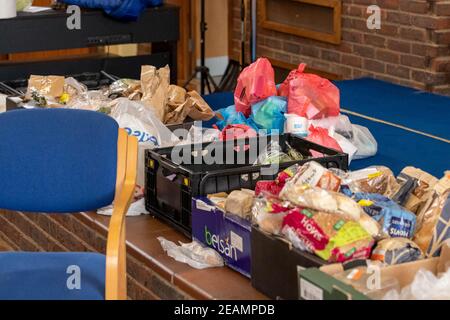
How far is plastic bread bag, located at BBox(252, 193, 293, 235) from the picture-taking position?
2.31m

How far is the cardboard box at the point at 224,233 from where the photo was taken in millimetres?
2461

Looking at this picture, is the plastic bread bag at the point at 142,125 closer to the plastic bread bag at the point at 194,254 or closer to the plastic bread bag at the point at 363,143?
the plastic bread bag at the point at 194,254

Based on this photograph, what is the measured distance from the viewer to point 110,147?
238 cm

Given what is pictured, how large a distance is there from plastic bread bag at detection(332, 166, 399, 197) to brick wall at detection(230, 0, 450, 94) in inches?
114

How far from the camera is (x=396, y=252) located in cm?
223

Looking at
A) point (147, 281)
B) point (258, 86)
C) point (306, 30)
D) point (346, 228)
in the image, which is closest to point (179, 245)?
point (147, 281)

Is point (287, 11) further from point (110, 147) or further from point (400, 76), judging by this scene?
point (110, 147)

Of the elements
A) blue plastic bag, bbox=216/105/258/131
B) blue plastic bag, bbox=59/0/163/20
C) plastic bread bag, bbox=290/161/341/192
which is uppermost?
blue plastic bag, bbox=59/0/163/20

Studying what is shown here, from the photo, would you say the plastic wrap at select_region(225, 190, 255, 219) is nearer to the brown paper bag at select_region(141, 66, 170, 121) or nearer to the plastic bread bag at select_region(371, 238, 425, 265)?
the plastic bread bag at select_region(371, 238, 425, 265)

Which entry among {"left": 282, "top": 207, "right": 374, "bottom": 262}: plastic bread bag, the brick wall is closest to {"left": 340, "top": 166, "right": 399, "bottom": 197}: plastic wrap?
{"left": 282, "top": 207, "right": 374, "bottom": 262}: plastic bread bag

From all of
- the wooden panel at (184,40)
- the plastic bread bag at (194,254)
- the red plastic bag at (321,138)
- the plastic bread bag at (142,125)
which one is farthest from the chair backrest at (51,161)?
the wooden panel at (184,40)

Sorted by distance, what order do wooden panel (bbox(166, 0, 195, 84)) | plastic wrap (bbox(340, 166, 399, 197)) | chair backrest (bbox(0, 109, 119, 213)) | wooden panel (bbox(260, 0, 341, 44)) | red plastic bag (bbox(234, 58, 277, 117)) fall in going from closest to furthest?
chair backrest (bbox(0, 109, 119, 213))
plastic wrap (bbox(340, 166, 399, 197))
red plastic bag (bbox(234, 58, 277, 117))
wooden panel (bbox(260, 0, 341, 44))
wooden panel (bbox(166, 0, 195, 84))

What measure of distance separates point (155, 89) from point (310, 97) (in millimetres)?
650

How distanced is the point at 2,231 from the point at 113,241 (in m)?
1.95
